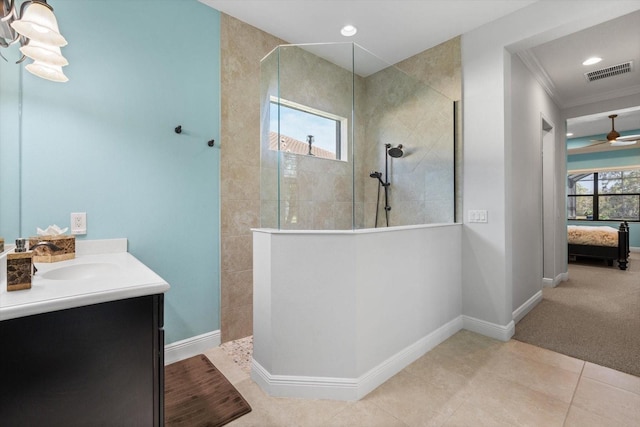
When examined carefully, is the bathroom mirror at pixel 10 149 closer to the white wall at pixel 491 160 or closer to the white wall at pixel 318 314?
the white wall at pixel 318 314

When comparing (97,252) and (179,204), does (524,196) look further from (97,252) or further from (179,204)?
(97,252)

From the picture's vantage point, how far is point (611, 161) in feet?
23.1

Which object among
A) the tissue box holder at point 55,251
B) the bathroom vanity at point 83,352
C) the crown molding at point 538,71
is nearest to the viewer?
the bathroom vanity at point 83,352

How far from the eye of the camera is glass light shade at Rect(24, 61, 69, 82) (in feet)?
4.65

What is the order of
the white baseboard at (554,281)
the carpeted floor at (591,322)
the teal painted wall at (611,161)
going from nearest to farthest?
the carpeted floor at (591,322) → the white baseboard at (554,281) → the teal painted wall at (611,161)

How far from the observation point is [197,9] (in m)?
2.27

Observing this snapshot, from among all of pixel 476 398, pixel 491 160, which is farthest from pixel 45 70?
pixel 491 160

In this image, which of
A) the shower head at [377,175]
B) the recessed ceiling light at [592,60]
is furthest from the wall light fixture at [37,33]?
the recessed ceiling light at [592,60]

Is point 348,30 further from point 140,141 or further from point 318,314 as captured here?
point 318,314

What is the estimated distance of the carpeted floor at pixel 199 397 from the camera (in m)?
1.57

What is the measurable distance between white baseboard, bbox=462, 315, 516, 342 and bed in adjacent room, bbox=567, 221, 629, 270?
427 cm

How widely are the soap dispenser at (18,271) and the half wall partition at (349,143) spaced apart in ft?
3.72

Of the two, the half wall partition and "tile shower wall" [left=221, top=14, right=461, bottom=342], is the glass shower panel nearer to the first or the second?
the half wall partition

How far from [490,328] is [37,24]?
3.53 metres
